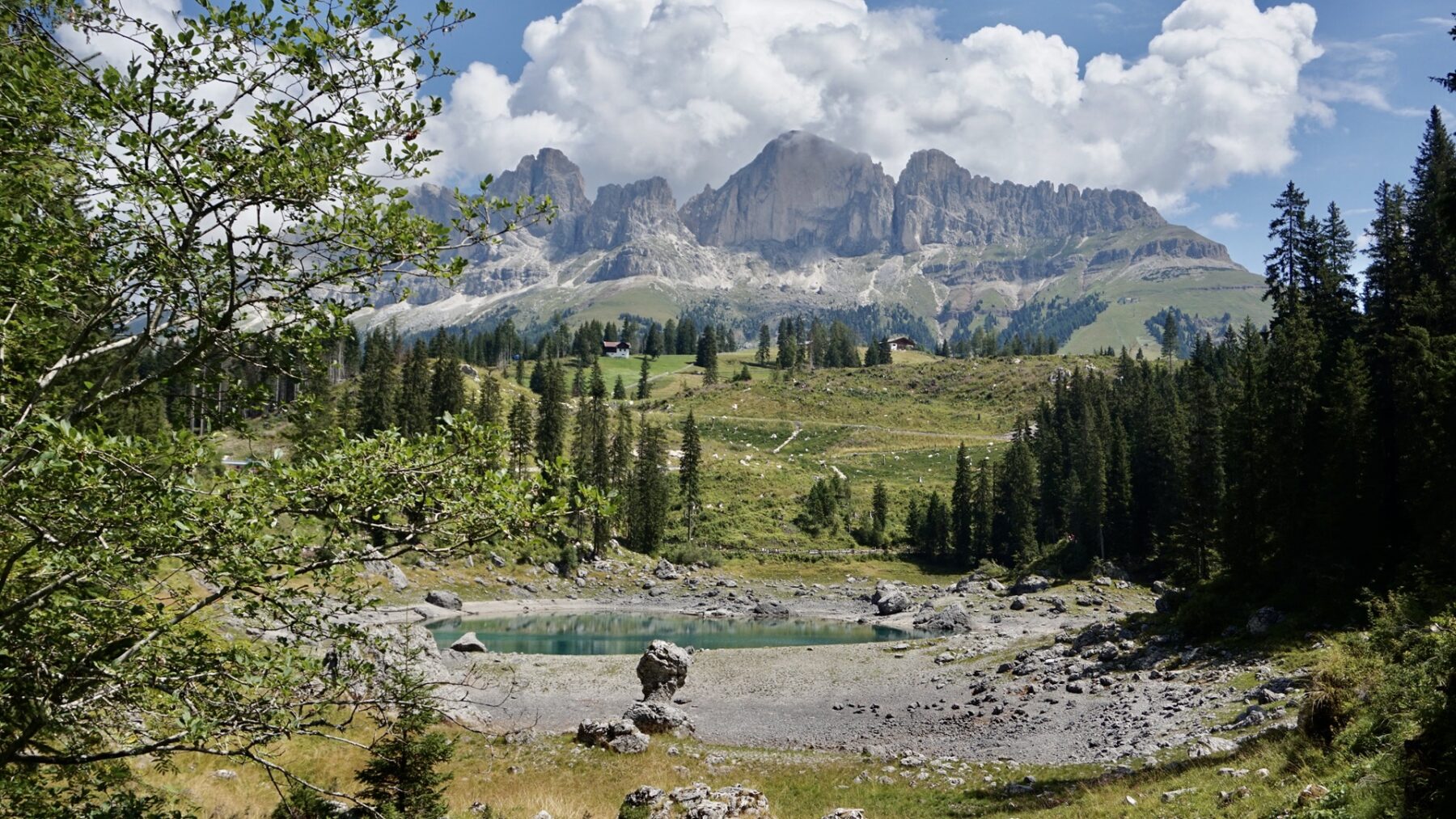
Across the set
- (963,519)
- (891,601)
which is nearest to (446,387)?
(891,601)

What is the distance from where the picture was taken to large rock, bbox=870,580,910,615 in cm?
7000

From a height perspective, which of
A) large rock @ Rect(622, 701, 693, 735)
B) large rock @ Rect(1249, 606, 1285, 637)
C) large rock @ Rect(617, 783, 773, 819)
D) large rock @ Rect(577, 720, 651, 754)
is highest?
large rock @ Rect(617, 783, 773, 819)

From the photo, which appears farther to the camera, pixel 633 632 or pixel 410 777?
pixel 633 632

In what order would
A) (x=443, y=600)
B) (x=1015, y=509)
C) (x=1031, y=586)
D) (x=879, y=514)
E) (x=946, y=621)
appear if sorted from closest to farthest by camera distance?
(x=946, y=621)
(x=443, y=600)
(x=1031, y=586)
(x=1015, y=509)
(x=879, y=514)

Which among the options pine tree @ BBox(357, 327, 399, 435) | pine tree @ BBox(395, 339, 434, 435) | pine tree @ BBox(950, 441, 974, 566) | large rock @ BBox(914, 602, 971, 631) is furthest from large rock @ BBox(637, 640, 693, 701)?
pine tree @ BBox(950, 441, 974, 566)

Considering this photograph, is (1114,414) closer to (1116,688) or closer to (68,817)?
(1116,688)

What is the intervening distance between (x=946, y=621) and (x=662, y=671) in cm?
3428

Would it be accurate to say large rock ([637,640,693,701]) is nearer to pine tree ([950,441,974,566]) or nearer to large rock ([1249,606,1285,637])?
large rock ([1249,606,1285,637])

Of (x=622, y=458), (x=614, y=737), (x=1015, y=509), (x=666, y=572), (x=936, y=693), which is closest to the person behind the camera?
(x=614, y=737)

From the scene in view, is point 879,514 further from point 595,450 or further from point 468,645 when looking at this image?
point 468,645

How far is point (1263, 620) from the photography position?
3353cm

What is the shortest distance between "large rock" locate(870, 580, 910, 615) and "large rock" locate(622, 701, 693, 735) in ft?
140

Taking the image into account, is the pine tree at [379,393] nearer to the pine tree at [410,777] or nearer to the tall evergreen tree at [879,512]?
the tall evergreen tree at [879,512]

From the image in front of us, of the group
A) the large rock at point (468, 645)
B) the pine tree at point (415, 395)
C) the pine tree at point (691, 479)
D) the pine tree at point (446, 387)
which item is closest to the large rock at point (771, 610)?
the pine tree at point (691, 479)
